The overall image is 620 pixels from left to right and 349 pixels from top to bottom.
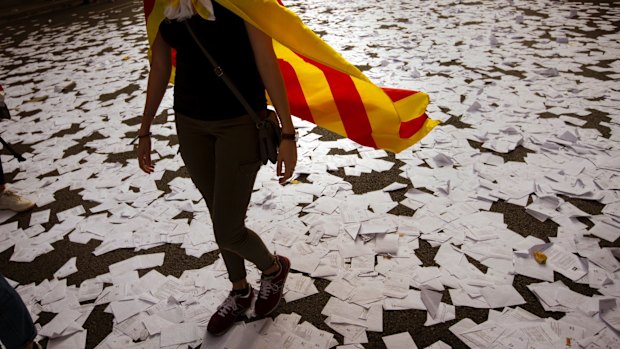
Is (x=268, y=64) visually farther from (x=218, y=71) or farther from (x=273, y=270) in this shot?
(x=273, y=270)

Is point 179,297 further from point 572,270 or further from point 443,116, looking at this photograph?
point 443,116

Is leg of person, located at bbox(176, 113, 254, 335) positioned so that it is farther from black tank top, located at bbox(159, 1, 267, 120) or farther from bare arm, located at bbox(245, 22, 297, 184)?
bare arm, located at bbox(245, 22, 297, 184)

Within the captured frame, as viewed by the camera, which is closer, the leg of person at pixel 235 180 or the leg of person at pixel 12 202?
the leg of person at pixel 235 180

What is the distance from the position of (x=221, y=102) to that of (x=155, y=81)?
43 centimetres

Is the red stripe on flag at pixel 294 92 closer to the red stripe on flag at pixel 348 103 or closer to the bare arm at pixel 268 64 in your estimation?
the red stripe on flag at pixel 348 103

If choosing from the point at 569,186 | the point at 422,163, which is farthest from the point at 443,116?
the point at 569,186

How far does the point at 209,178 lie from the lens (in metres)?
1.53

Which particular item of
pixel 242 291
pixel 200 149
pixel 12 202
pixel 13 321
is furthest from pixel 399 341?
pixel 12 202

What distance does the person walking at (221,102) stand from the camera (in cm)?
123

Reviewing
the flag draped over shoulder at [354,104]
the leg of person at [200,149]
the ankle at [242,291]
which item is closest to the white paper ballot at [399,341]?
the ankle at [242,291]

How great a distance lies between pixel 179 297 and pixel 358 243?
3.66 ft

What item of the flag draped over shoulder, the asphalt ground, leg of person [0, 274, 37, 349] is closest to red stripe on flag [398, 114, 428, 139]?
the flag draped over shoulder

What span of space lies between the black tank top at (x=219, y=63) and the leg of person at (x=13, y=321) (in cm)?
96

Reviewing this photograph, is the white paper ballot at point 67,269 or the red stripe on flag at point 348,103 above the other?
the red stripe on flag at point 348,103
